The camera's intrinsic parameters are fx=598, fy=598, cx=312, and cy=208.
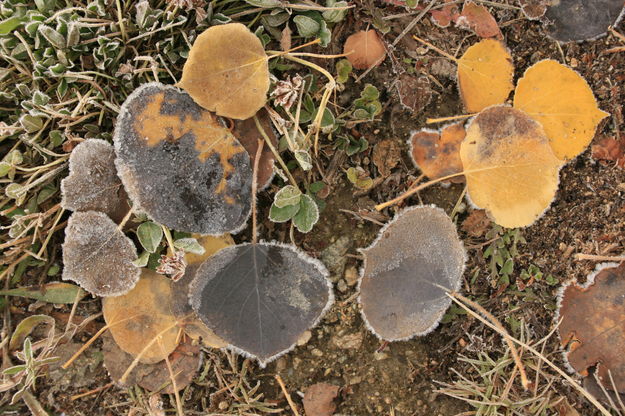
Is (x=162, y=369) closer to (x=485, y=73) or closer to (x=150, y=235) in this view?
(x=150, y=235)

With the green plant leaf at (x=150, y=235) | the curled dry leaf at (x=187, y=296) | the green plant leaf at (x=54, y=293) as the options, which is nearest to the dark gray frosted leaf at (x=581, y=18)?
the curled dry leaf at (x=187, y=296)

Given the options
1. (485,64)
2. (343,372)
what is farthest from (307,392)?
(485,64)

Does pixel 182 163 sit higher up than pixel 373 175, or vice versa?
pixel 182 163

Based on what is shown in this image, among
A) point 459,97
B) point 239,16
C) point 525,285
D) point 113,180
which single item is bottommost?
point 525,285

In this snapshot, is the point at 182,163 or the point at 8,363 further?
the point at 8,363

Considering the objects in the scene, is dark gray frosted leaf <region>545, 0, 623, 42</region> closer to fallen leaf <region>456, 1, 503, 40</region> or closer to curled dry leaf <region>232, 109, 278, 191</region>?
fallen leaf <region>456, 1, 503, 40</region>

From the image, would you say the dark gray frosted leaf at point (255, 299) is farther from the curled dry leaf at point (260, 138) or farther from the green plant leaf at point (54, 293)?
the green plant leaf at point (54, 293)

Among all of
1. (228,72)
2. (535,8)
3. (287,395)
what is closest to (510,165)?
(535,8)

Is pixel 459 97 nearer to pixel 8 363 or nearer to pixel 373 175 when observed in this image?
pixel 373 175

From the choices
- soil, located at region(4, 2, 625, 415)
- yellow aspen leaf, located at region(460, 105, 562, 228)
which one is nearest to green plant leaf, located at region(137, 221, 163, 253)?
soil, located at region(4, 2, 625, 415)
